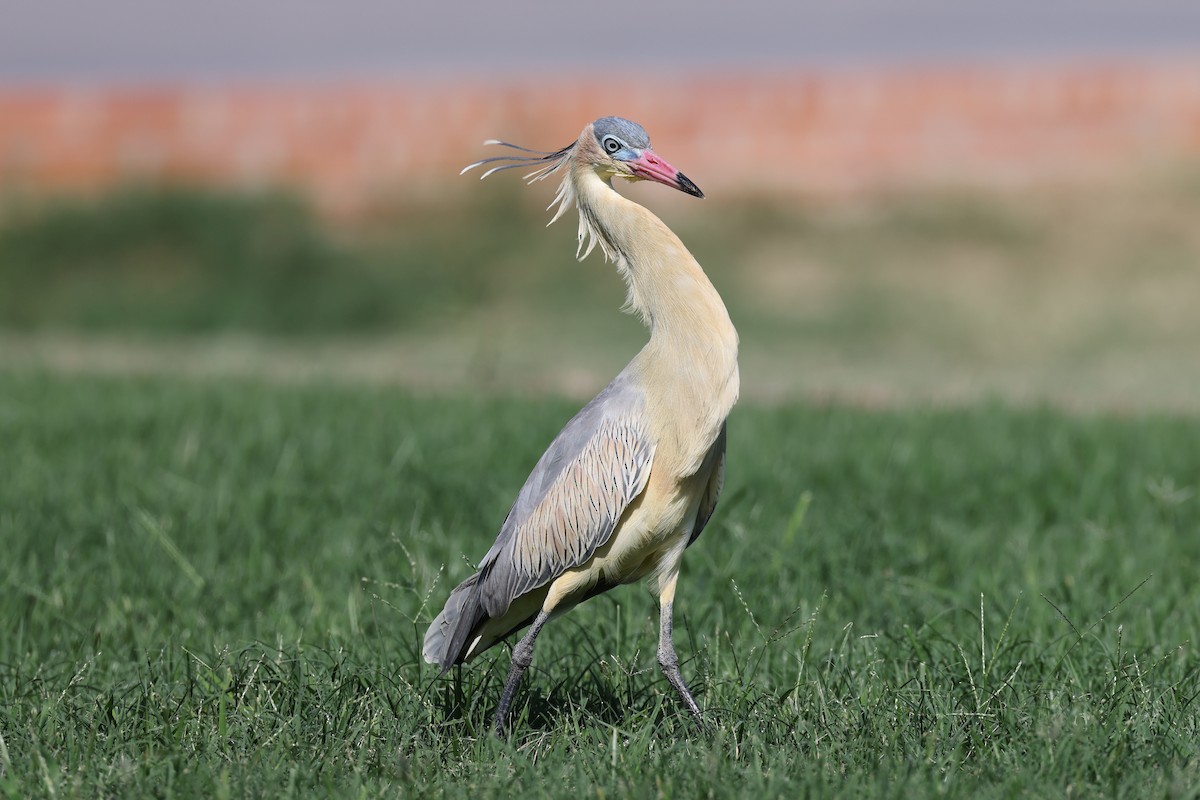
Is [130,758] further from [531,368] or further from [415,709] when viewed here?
[531,368]

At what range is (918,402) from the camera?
29.8 ft

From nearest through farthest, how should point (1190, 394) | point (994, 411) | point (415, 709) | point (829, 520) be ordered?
point (415, 709) → point (829, 520) → point (994, 411) → point (1190, 394)

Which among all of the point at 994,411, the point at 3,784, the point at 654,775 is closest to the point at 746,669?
the point at 654,775

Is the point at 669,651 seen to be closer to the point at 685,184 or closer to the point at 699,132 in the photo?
the point at 685,184

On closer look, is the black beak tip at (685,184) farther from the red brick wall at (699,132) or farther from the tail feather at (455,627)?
the red brick wall at (699,132)

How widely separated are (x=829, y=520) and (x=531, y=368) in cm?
791

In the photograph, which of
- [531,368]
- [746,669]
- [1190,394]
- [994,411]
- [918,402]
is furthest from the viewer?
[531,368]

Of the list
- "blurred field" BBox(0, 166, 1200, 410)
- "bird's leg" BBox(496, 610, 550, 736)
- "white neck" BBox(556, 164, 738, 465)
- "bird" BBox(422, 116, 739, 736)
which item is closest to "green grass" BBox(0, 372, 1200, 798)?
"bird's leg" BBox(496, 610, 550, 736)

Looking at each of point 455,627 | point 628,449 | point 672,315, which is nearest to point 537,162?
point 672,315

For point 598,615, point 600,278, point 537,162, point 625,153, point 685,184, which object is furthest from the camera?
A: point 600,278

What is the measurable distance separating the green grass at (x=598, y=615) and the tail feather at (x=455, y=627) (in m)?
0.09

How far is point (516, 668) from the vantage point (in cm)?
346

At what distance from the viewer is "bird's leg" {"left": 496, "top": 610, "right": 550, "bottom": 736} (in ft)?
11.2

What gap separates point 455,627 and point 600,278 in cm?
1354
